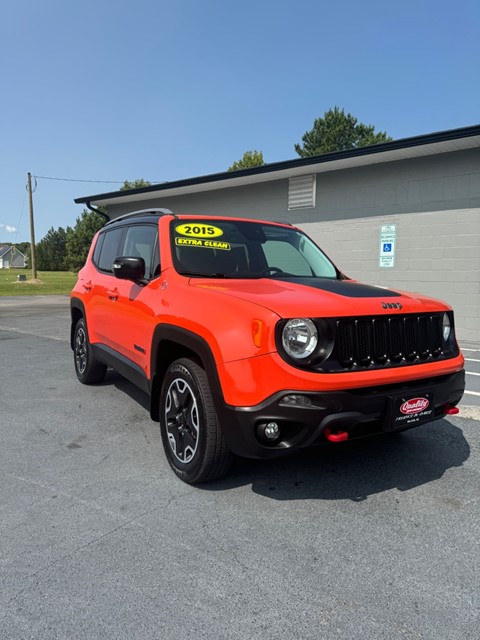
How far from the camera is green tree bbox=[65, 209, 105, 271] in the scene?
2634 inches

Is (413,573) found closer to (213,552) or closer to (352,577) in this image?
(352,577)

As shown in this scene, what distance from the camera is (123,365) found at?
170 inches

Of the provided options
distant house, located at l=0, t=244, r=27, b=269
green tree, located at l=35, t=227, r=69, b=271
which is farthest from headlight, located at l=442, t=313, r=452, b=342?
distant house, located at l=0, t=244, r=27, b=269

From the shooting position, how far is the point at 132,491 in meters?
3.08

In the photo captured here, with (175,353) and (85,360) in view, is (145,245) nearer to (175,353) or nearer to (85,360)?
(175,353)

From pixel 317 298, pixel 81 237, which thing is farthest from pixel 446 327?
pixel 81 237

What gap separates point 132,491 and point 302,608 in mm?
1425

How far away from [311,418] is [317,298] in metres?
0.72

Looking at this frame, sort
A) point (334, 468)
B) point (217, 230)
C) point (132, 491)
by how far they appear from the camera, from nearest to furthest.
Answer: point (132, 491)
point (334, 468)
point (217, 230)

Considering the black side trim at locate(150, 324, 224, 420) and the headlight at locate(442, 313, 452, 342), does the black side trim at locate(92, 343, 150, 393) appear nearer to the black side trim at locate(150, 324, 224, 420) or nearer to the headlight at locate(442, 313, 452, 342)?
the black side trim at locate(150, 324, 224, 420)

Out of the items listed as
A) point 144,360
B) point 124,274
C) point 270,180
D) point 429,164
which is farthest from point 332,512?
point 270,180

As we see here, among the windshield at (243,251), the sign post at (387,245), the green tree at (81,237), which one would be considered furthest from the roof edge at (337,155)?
the green tree at (81,237)

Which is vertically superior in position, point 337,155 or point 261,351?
point 337,155

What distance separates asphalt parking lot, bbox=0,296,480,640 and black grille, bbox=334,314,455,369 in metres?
0.89
